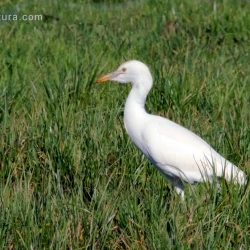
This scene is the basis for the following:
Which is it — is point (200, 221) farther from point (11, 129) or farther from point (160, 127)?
point (11, 129)

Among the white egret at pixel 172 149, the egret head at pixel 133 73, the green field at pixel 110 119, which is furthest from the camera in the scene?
the egret head at pixel 133 73

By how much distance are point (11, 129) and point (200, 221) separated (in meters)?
1.56

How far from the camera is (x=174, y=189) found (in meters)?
4.42

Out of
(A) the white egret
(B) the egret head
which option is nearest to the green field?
(A) the white egret

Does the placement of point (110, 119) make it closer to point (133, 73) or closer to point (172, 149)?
point (133, 73)

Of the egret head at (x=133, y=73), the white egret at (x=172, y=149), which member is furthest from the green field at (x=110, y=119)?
the egret head at (x=133, y=73)

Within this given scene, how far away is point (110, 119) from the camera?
5098 millimetres

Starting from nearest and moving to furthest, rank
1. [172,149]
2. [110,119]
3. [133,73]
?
1. [172,149]
2. [133,73]
3. [110,119]

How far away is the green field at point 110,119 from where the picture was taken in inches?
142

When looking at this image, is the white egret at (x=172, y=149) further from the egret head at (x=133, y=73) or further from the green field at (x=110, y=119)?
the egret head at (x=133, y=73)

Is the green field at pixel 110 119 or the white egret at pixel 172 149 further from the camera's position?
the white egret at pixel 172 149

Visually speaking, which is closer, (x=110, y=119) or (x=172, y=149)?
(x=172, y=149)

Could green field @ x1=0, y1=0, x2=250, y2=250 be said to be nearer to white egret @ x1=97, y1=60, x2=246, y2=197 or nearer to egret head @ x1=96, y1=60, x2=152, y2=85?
white egret @ x1=97, y1=60, x2=246, y2=197

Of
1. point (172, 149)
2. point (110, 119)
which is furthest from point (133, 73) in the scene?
point (172, 149)
